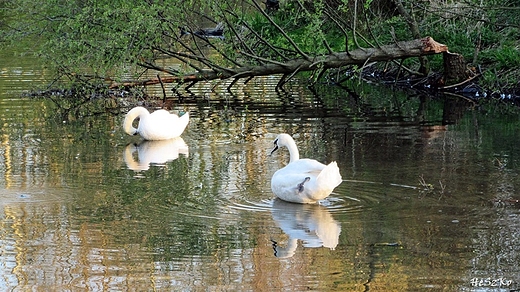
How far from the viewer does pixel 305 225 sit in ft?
30.1

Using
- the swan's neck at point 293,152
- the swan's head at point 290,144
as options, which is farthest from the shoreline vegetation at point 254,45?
the swan's neck at point 293,152

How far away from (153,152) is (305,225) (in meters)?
5.33

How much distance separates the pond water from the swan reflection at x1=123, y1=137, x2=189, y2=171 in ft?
0.11

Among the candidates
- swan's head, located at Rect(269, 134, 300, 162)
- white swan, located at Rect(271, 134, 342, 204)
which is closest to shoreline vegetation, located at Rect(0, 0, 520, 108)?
swan's head, located at Rect(269, 134, 300, 162)

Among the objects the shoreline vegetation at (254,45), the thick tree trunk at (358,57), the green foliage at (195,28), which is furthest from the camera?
the thick tree trunk at (358,57)

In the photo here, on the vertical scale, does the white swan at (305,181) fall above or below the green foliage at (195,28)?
below

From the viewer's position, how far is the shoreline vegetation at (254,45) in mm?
18250

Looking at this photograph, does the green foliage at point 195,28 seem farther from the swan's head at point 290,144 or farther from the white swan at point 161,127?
the swan's head at point 290,144

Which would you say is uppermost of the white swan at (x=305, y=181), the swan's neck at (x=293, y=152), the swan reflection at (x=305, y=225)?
the swan's neck at (x=293, y=152)

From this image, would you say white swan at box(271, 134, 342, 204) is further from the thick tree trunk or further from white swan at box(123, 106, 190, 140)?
the thick tree trunk

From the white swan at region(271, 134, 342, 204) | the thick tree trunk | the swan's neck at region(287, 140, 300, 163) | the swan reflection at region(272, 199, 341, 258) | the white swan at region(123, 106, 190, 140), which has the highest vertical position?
the thick tree trunk

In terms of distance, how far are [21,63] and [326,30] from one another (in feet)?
28.5

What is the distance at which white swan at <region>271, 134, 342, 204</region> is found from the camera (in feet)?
31.4

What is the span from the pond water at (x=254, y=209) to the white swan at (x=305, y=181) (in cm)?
14
